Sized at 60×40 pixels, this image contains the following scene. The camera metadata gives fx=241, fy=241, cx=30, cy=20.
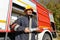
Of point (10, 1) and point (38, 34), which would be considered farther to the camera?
point (38, 34)

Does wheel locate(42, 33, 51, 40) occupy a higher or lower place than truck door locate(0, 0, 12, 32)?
lower

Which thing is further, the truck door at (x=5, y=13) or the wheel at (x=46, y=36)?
the wheel at (x=46, y=36)

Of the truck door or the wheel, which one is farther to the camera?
the wheel

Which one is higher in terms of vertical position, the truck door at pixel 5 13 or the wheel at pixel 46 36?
the truck door at pixel 5 13

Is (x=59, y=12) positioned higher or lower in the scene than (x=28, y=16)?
higher

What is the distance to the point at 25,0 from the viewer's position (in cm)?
729

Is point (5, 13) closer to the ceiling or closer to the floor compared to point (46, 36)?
closer to the ceiling

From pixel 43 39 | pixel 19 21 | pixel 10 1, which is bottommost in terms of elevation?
pixel 43 39

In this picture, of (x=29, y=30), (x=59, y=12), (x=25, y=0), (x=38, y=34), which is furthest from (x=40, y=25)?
(x=59, y=12)

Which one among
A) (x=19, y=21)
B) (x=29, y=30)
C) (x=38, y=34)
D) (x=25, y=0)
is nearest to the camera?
(x=29, y=30)

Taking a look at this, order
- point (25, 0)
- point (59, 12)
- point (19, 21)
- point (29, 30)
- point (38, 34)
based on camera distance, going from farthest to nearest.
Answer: point (59, 12) < point (38, 34) < point (25, 0) < point (19, 21) < point (29, 30)

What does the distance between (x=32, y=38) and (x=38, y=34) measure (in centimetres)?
196

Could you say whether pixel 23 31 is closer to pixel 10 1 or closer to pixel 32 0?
pixel 10 1

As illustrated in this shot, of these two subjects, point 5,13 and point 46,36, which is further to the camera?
point 46,36
